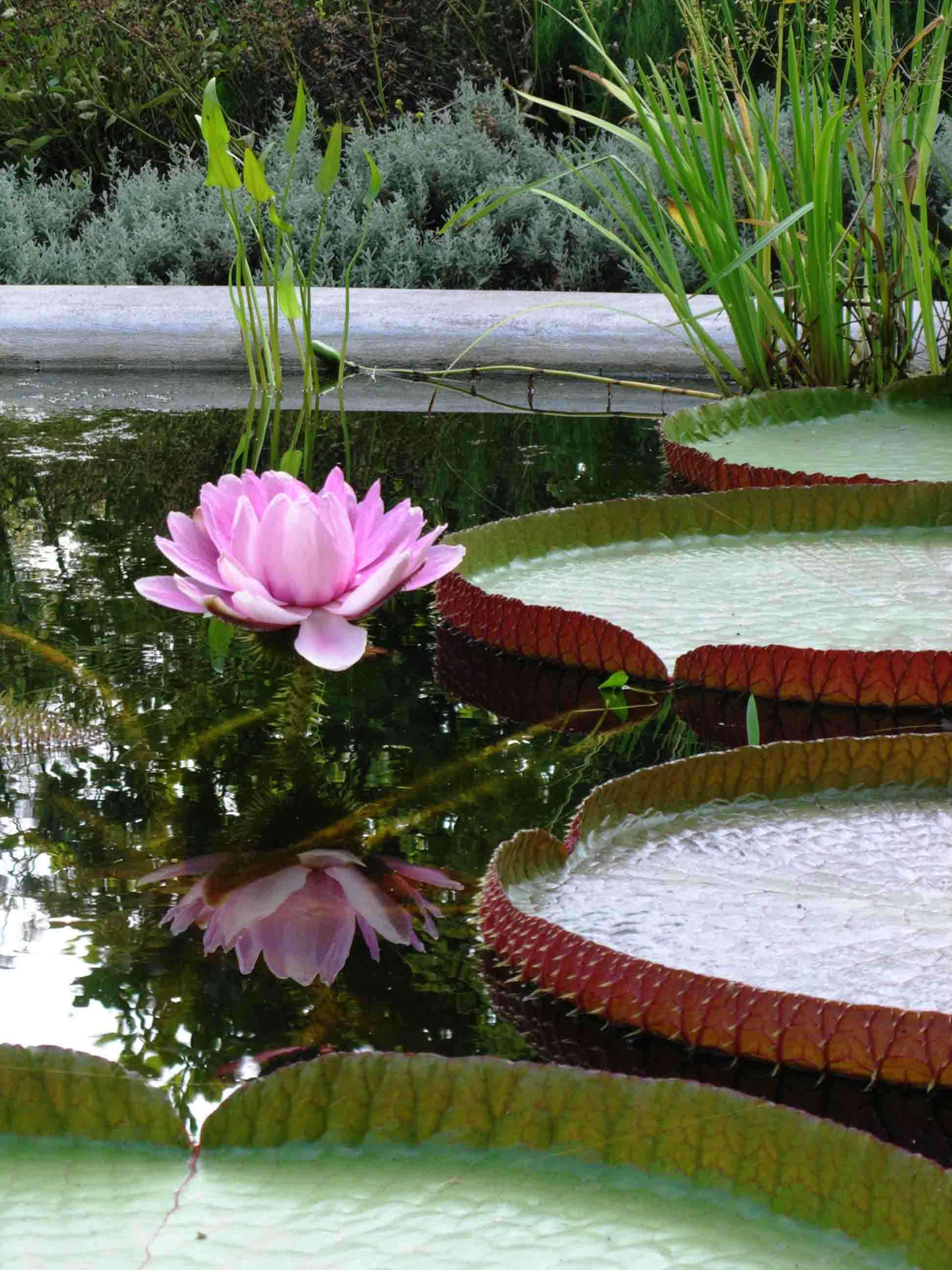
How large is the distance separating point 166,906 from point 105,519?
107 cm

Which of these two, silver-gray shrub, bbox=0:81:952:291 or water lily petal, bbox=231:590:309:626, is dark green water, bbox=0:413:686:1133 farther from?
silver-gray shrub, bbox=0:81:952:291

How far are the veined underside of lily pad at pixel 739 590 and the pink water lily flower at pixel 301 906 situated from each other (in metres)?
0.46

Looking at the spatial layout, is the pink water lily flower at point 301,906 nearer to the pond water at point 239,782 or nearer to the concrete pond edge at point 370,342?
the pond water at point 239,782

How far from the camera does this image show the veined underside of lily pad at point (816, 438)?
6.81ft

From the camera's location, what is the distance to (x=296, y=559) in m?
1.10

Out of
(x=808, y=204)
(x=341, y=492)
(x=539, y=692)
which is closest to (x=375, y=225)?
(x=808, y=204)

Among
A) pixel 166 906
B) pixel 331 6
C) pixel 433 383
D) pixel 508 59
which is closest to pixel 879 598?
pixel 166 906

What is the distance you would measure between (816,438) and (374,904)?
1570 mm

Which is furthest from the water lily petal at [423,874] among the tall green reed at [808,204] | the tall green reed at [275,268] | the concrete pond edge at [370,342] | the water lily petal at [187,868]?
the concrete pond edge at [370,342]

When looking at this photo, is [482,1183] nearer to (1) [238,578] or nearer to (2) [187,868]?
(2) [187,868]

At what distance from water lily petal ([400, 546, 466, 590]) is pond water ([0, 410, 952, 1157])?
0.44 ft

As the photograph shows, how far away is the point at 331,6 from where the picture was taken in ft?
19.3

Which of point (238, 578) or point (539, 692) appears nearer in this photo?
point (238, 578)

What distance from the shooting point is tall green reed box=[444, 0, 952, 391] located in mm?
2348
